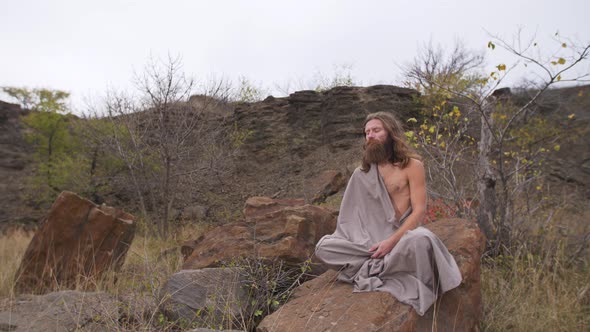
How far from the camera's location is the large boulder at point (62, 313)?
319 centimetres

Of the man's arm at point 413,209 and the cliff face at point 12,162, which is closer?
the man's arm at point 413,209

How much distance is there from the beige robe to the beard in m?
0.07

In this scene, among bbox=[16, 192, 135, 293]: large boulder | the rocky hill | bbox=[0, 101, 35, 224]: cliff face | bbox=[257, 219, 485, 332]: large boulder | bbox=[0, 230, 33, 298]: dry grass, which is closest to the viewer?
bbox=[257, 219, 485, 332]: large boulder

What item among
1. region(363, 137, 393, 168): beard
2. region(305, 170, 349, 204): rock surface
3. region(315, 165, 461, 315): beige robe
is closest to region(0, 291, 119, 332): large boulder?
region(315, 165, 461, 315): beige robe

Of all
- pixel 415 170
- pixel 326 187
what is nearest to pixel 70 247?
pixel 415 170

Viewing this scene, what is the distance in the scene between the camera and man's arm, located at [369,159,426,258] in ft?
9.63

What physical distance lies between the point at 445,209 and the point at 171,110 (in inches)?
226

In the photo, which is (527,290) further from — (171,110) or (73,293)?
(171,110)

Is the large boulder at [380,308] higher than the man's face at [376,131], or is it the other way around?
the man's face at [376,131]

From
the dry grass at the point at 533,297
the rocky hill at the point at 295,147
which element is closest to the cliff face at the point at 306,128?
the rocky hill at the point at 295,147

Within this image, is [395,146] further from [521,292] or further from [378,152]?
[521,292]

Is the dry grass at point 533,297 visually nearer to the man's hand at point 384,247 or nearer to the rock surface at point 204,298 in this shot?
the man's hand at point 384,247

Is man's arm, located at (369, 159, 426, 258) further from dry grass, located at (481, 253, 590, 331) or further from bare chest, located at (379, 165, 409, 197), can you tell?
dry grass, located at (481, 253, 590, 331)

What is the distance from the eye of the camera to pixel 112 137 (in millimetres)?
9047
